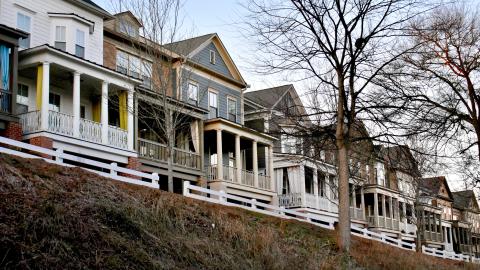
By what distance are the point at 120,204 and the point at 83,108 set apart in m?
14.0

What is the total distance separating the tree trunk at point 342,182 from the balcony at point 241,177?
13.3 metres

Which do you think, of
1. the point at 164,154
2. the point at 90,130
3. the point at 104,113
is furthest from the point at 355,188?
the point at 90,130

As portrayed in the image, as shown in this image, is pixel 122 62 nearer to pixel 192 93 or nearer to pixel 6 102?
pixel 192 93

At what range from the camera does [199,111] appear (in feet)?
102

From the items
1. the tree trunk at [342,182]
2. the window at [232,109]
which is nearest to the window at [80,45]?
the window at [232,109]

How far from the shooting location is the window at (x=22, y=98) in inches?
941

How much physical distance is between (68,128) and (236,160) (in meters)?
11.8

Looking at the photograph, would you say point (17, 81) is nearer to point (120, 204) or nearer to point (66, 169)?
point (66, 169)

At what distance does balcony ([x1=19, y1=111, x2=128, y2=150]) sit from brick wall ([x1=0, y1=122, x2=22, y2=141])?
600 millimetres

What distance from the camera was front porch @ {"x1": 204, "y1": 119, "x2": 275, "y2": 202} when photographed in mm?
32344

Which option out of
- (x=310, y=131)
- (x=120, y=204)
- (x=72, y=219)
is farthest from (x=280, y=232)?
(x=72, y=219)

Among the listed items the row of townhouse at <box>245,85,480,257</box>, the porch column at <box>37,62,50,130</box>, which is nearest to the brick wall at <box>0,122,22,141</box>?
the porch column at <box>37,62,50,130</box>

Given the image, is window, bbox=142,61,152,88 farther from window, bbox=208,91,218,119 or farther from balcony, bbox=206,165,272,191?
balcony, bbox=206,165,272,191

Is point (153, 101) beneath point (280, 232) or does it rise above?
above
